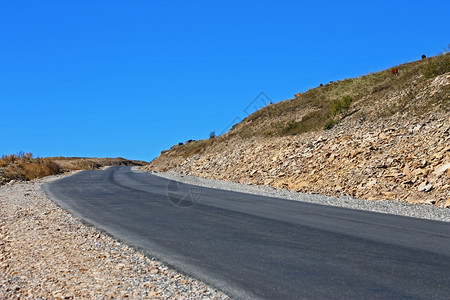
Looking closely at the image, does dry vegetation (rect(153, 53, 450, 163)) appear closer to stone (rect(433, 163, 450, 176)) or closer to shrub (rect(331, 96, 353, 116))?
shrub (rect(331, 96, 353, 116))

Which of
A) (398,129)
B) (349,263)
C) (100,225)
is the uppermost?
(398,129)

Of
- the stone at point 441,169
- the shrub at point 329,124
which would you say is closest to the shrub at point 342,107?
the shrub at point 329,124

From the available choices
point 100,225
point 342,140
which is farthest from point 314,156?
point 100,225

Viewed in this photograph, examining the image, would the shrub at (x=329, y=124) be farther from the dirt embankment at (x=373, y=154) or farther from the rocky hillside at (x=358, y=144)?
the dirt embankment at (x=373, y=154)

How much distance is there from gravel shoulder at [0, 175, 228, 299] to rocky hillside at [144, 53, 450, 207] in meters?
12.2

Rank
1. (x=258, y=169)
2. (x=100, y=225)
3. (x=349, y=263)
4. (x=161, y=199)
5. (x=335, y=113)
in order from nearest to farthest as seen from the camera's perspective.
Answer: (x=349, y=263) < (x=100, y=225) < (x=161, y=199) < (x=258, y=169) < (x=335, y=113)

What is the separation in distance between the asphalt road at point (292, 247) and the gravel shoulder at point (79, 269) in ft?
1.24

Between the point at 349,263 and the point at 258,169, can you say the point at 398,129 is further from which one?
the point at 349,263

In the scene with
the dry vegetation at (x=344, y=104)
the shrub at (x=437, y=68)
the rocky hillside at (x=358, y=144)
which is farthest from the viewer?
the shrub at (x=437, y=68)

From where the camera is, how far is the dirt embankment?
18.6 m

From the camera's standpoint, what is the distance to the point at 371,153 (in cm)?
2303

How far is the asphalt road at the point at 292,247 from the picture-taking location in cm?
575

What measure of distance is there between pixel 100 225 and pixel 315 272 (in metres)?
6.25

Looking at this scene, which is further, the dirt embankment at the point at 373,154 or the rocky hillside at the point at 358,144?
the rocky hillside at the point at 358,144
